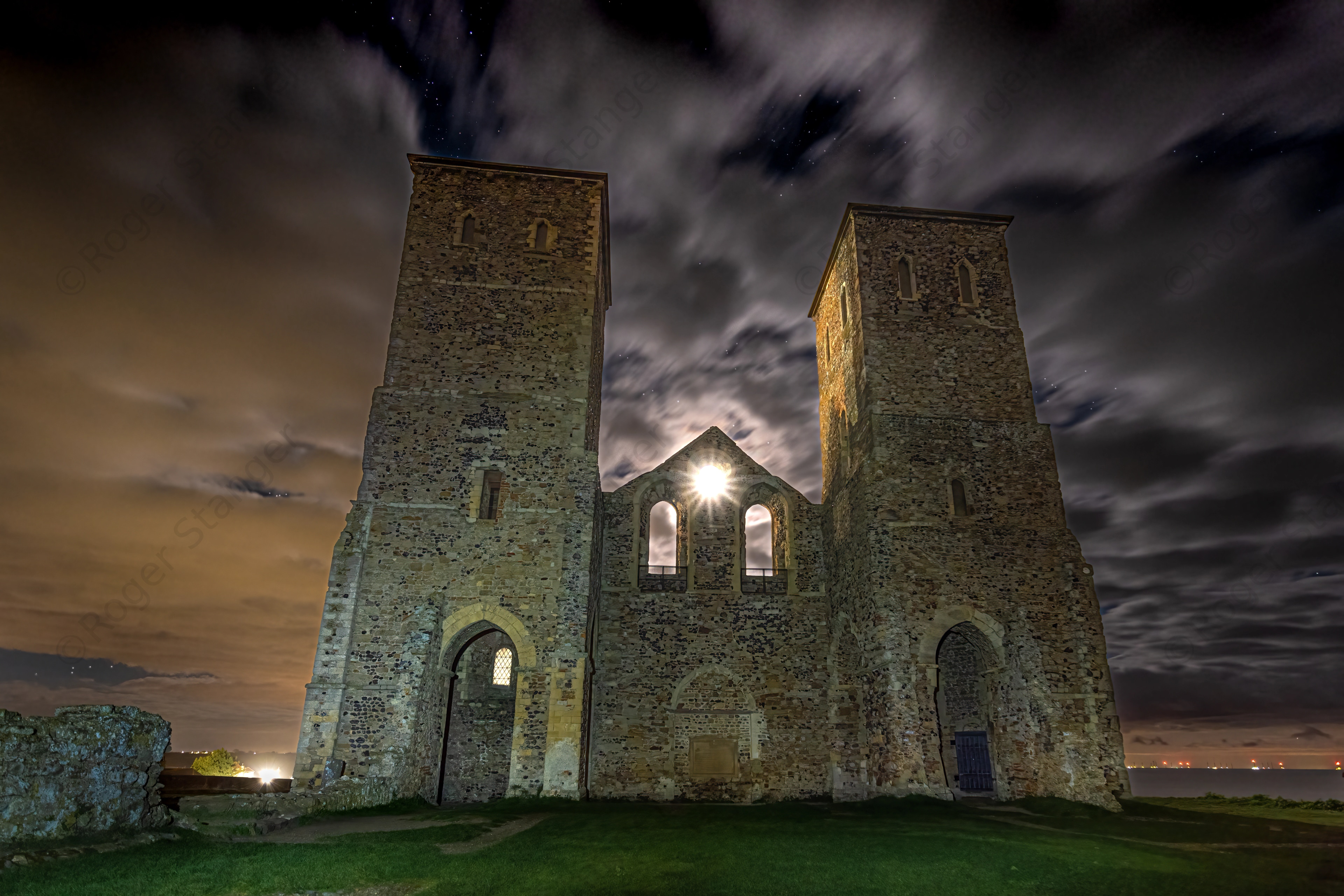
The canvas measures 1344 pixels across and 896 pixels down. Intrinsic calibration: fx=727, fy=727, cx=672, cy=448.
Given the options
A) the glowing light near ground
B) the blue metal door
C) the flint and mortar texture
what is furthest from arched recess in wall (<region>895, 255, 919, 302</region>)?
the flint and mortar texture

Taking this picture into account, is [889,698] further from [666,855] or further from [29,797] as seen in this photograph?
[29,797]

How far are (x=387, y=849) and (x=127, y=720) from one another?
13.6 feet

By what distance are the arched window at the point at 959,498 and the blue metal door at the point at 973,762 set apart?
6.74 meters

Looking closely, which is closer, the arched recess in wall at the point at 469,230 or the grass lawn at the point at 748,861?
the grass lawn at the point at 748,861

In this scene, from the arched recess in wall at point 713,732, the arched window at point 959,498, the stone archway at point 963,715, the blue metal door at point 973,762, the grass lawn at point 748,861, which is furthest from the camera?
the blue metal door at point 973,762

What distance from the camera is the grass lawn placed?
8711 millimetres

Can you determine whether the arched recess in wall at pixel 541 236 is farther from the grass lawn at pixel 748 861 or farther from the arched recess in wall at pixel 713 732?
the grass lawn at pixel 748 861

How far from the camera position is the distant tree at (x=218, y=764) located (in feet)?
164

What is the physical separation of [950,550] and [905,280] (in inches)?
366

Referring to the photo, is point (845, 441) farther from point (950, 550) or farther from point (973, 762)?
point (973, 762)

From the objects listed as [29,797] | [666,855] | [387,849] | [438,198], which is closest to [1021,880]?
Answer: [666,855]

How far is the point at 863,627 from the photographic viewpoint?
20812 millimetres

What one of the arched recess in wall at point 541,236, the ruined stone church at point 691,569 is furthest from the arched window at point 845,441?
the arched recess in wall at point 541,236

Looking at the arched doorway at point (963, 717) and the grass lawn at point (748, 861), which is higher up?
the arched doorway at point (963, 717)
